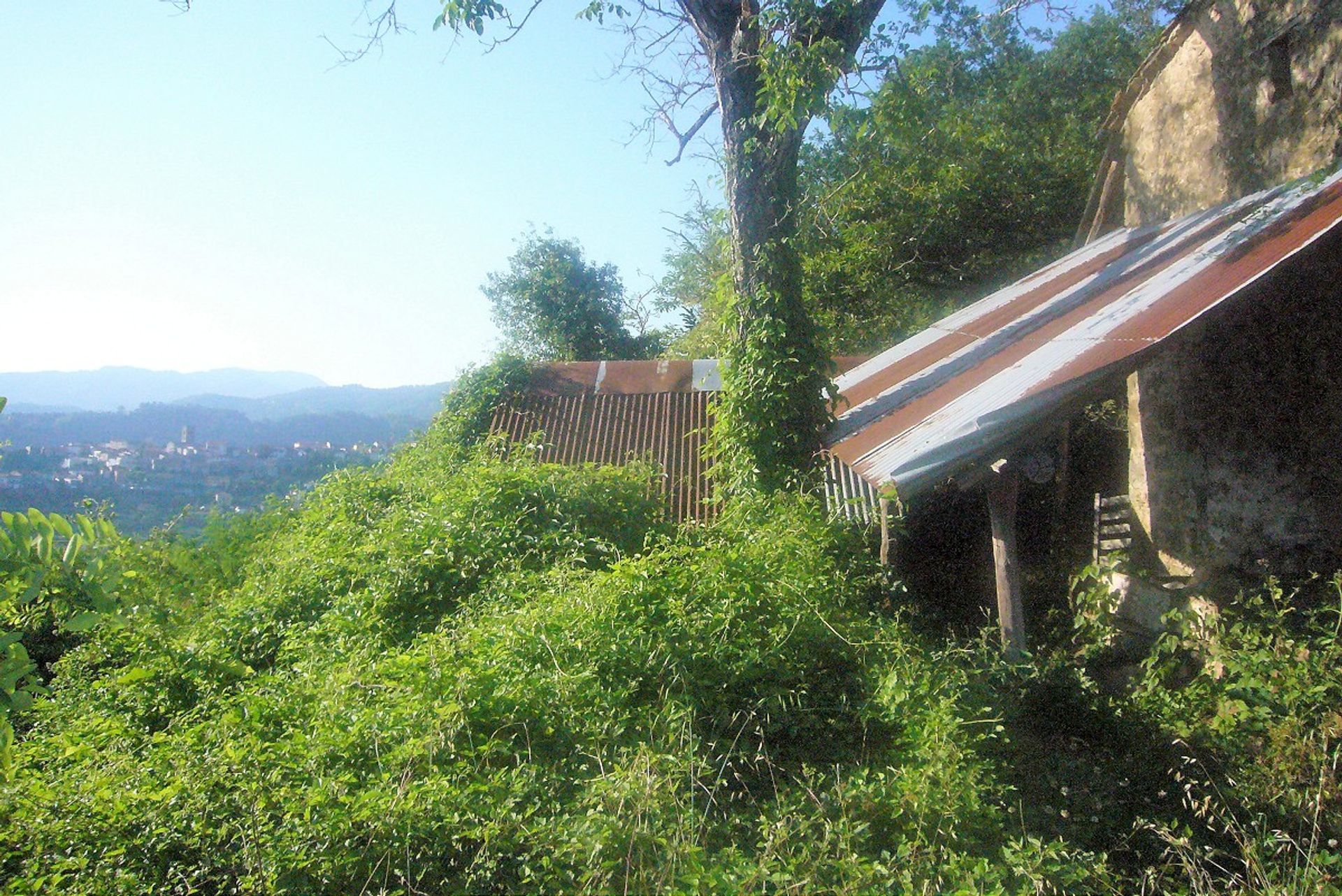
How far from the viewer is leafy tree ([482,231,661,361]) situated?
2400 cm

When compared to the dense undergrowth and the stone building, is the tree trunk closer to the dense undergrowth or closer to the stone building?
the dense undergrowth

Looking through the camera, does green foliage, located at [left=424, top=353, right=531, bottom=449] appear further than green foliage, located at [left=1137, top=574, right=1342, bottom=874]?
Yes

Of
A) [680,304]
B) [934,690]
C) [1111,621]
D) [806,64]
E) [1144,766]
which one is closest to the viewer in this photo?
[934,690]

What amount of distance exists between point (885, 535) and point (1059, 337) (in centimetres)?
173

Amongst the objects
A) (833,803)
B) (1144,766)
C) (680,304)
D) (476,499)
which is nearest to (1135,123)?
(1144,766)

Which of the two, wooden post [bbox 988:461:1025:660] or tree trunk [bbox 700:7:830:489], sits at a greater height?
tree trunk [bbox 700:7:830:489]

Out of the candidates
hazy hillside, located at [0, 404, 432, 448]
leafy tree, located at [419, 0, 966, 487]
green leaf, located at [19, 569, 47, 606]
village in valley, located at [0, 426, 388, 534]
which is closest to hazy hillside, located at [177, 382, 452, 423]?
hazy hillside, located at [0, 404, 432, 448]

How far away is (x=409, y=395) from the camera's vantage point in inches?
845

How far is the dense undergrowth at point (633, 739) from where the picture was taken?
9.81 feet

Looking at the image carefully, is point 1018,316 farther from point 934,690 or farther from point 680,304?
point 680,304

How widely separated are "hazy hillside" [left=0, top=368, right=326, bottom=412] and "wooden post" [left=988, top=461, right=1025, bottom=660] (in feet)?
37.5

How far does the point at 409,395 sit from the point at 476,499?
15969 millimetres

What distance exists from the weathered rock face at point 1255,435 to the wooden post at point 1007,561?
1377 mm

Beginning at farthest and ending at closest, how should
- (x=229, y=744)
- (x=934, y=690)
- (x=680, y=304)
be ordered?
(x=680, y=304)
(x=934, y=690)
(x=229, y=744)
